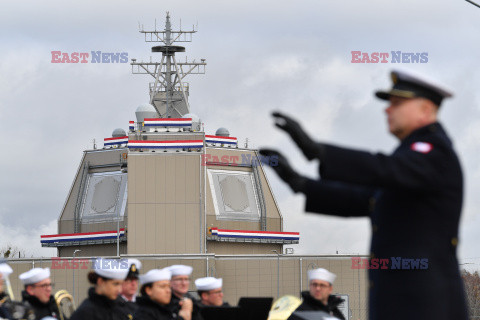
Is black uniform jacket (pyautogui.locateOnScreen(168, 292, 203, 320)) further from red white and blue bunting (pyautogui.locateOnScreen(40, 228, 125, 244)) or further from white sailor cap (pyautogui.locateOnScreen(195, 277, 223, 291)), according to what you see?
red white and blue bunting (pyautogui.locateOnScreen(40, 228, 125, 244))

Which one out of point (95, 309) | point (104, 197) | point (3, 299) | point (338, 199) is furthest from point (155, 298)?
point (104, 197)

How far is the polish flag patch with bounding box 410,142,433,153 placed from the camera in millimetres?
4070

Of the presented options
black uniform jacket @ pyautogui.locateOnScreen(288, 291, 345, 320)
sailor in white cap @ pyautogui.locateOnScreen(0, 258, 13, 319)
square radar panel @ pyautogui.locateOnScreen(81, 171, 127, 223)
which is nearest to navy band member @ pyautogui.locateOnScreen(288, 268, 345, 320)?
black uniform jacket @ pyautogui.locateOnScreen(288, 291, 345, 320)

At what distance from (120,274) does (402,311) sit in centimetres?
497

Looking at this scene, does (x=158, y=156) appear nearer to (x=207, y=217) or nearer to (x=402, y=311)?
(x=207, y=217)

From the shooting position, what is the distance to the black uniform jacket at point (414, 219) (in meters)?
3.92

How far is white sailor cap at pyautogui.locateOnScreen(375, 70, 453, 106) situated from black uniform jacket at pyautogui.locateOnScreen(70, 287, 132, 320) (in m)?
4.73

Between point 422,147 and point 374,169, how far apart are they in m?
0.31

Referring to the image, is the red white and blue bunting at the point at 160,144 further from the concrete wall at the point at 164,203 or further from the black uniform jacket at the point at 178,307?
the black uniform jacket at the point at 178,307

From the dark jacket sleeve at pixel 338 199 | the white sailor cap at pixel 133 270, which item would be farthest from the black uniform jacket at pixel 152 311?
the dark jacket sleeve at pixel 338 199

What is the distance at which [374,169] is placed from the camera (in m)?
3.89

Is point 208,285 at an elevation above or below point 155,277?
below

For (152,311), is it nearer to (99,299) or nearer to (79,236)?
(99,299)

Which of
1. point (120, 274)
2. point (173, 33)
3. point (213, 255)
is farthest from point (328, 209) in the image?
point (173, 33)
